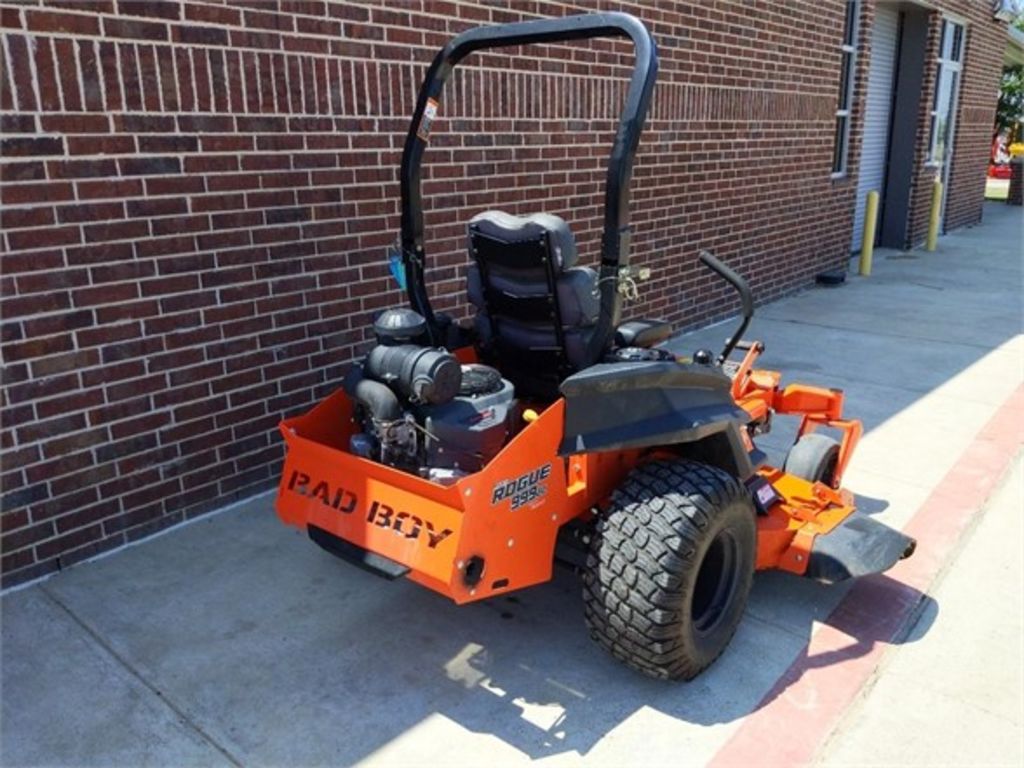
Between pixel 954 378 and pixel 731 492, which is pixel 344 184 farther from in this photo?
pixel 954 378

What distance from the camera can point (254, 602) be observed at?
3363mm

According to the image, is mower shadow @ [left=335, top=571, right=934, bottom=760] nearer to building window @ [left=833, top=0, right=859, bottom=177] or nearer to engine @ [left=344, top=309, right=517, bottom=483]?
engine @ [left=344, top=309, right=517, bottom=483]

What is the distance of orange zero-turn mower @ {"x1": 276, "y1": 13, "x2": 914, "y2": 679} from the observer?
8.73ft

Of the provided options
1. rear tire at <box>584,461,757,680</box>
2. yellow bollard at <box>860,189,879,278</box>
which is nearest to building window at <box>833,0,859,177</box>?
yellow bollard at <box>860,189,879,278</box>

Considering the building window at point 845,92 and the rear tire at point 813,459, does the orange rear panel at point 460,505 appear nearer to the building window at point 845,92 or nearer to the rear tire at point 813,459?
the rear tire at point 813,459

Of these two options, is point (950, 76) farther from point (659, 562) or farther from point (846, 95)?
point (659, 562)

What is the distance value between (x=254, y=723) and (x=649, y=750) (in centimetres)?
121

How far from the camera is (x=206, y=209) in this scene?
386 cm

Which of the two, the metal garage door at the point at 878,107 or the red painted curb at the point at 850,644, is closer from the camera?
the red painted curb at the point at 850,644

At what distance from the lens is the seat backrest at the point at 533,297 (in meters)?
2.86

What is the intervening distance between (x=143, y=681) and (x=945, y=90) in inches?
568

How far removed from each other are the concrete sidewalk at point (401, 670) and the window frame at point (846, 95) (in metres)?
6.87

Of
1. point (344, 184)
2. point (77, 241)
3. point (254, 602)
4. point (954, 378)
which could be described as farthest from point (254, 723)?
point (954, 378)

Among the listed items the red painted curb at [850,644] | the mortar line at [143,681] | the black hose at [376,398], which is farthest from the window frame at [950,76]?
the mortar line at [143,681]
